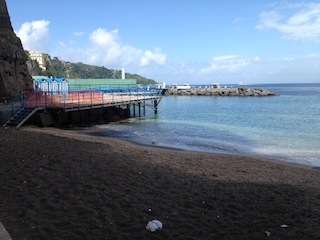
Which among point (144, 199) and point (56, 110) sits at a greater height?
point (56, 110)

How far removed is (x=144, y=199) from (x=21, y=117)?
54.6 feet

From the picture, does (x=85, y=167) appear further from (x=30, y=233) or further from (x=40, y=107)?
(x=40, y=107)

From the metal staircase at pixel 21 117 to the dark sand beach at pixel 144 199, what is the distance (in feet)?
30.9

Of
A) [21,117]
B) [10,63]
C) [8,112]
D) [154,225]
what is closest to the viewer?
[154,225]

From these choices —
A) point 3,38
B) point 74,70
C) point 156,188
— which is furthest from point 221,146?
point 74,70

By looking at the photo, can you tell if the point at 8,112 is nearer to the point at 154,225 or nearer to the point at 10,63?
the point at 10,63

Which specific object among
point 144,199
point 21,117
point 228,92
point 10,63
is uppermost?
point 10,63

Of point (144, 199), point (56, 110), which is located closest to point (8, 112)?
point (56, 110)

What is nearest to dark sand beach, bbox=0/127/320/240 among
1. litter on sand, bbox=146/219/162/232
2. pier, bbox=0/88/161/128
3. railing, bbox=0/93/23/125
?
litter on sand, bbox=146/219/162/232

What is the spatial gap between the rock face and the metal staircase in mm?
7834

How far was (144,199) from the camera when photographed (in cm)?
684

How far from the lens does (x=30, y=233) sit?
15.8 feet

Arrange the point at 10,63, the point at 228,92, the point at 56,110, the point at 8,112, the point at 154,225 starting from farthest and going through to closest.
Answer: the point at 228,92 < the point at 10,63 < the point at 56,110 < the point at 8,112 < the point at 154,225

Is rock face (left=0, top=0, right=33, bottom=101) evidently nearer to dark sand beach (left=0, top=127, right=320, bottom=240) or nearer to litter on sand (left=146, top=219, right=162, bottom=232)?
dark sand beach (left=0, top=127, right=320, bottom=240)
